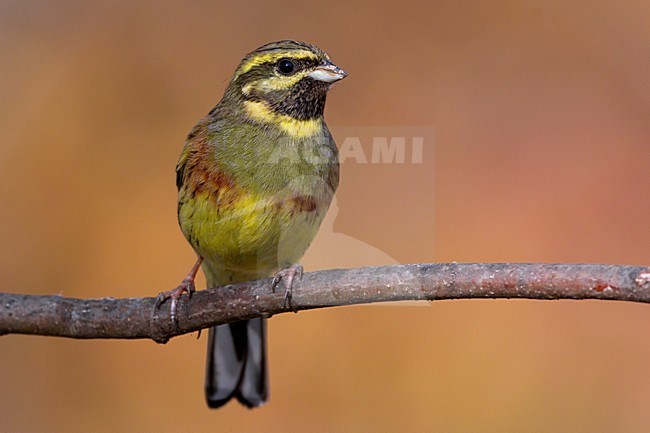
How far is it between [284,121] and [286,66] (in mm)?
288

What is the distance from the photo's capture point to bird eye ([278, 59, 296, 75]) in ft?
16.2

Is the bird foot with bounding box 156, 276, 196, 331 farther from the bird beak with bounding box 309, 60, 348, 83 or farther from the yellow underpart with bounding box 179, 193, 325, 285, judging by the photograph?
the bird beak with bounding box 309, 60, 348, 83

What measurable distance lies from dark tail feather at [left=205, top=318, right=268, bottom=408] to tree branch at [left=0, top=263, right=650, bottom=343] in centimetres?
132

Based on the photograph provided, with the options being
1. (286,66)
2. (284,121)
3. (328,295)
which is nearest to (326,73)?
(286,66)

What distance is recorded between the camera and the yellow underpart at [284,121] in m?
5.04

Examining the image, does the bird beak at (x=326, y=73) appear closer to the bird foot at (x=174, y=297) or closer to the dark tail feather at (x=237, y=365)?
the bird foot at (x=174, y=297)

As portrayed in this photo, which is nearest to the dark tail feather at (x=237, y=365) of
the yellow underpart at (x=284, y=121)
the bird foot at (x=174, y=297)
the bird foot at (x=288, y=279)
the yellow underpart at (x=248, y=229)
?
the yellow underpart at (x=248, y=229)

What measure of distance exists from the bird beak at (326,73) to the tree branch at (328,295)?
1.26 metres

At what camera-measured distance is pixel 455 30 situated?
7.57 meters

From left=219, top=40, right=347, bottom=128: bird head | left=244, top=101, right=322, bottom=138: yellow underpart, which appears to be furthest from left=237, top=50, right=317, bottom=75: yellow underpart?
left=244, top=101, right=322, bottom=138: yellow underpart

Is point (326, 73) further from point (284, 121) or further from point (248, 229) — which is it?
point (248, 229)

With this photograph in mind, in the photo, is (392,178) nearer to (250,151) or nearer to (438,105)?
(438,105)

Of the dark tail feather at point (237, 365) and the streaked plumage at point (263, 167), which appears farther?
the dark tail feather at point (237, 365)

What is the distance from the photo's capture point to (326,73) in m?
4.91
